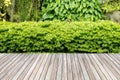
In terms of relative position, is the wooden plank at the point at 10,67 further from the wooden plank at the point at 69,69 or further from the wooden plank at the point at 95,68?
the wooden plank at the point at 95,68

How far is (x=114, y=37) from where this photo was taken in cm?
728

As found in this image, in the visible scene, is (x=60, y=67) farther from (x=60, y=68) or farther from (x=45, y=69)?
(x=45, y=69)

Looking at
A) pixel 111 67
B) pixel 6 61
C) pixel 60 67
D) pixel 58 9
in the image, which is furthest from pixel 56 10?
pixel 111 67

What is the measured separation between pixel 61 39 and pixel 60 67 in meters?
2.19

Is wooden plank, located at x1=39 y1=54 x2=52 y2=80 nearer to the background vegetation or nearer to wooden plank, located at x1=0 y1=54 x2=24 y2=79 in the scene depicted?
wooden plank, located at x1=0 y1=54 x2=24 y2=79

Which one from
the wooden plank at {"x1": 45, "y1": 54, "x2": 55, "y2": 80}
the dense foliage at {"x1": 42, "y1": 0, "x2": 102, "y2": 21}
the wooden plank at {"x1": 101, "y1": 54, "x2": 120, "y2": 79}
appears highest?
the dense foliage at {"x1": 42, "y1": 0, "x2": 102, "y2": 21}

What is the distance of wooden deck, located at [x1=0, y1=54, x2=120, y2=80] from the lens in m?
4.41

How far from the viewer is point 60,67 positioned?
16.7ft

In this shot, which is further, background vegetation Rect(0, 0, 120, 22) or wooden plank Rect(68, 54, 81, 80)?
background vegetation Rect(0, 0, 120, 22)

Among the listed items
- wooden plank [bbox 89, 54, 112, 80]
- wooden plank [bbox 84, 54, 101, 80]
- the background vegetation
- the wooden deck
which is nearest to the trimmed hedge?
the wooden deck

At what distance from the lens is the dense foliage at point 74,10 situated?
9.34 meters

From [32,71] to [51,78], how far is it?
0.64 m

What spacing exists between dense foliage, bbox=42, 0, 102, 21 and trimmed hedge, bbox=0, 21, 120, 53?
78.5 inches

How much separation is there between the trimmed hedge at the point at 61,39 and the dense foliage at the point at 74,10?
6.55ft
